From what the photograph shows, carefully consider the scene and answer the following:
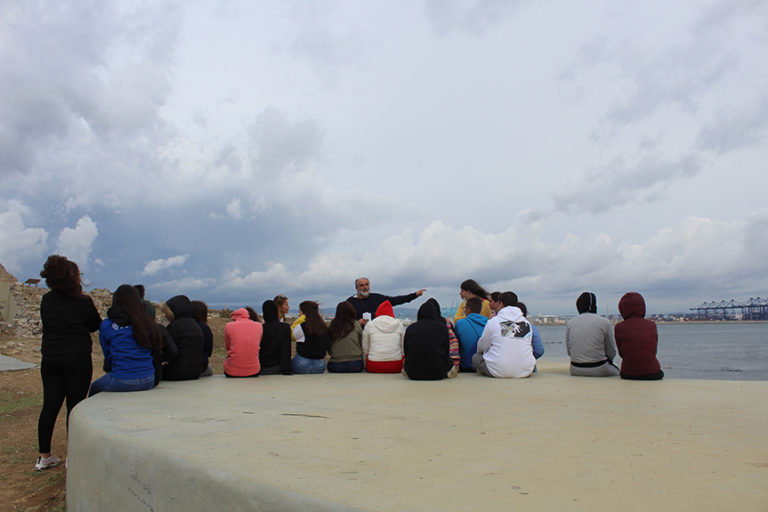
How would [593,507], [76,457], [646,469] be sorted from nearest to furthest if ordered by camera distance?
1. [593,507]
2. [646,469]
3. [76,457]

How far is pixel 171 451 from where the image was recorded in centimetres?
270

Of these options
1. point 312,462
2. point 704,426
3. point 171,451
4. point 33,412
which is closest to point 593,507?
point 312,462

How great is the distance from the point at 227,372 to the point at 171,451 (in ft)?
15.8

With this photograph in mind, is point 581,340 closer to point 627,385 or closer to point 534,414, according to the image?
point 627,385

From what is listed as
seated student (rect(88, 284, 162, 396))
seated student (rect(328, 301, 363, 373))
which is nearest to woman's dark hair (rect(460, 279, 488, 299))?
seated student (rect(328, 301, 363, 373))

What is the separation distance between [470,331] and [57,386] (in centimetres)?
523

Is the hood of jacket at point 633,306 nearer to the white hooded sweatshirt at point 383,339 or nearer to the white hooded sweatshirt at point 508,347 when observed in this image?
the white hooded sweatshirt at point 508,347

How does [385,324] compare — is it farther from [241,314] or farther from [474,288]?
[241,314]

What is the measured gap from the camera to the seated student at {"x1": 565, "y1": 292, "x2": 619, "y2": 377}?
6.93 meters

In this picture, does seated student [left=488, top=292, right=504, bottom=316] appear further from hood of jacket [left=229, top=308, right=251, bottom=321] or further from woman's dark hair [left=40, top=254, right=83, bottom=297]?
woman's dark hair [left=40, top=254, right=83, bottom=297]

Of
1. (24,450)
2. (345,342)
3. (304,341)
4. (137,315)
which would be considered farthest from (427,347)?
(24,450)

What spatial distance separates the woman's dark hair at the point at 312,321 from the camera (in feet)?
24.7

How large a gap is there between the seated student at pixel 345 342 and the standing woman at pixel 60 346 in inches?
142

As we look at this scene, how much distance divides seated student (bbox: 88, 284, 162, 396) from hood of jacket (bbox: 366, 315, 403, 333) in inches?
127
